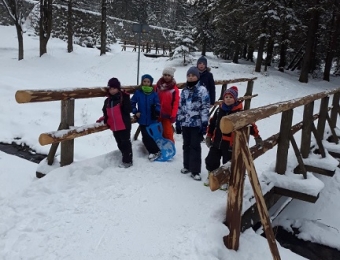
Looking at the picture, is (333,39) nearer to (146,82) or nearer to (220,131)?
(146,82)

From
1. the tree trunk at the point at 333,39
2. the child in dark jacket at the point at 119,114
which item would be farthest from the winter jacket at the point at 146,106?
the tree trunk at the point at 333,39

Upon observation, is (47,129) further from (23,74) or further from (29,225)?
(23,74)

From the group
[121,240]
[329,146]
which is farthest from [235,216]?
[329,146]

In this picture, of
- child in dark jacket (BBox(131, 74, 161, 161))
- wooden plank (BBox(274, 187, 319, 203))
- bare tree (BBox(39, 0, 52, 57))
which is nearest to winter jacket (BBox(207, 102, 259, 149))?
wooden plank (BBox(274, 187, 319, 203))

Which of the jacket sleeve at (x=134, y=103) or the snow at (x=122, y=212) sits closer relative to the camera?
the snow at (x=122, y=212)

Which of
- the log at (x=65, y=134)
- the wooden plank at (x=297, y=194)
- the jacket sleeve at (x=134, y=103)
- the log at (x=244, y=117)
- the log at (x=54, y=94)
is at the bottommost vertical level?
the wooden plank at (x=297, y=194)

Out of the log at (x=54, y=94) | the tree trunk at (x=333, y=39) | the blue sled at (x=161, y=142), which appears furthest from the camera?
the tree trunk at (x=333, y=39)

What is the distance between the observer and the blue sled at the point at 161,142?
5738 mm

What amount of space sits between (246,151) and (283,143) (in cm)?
226

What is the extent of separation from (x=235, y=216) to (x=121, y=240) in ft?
3.87

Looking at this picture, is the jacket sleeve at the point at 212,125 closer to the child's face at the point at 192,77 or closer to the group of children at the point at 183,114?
the group of children at the point at 183,114

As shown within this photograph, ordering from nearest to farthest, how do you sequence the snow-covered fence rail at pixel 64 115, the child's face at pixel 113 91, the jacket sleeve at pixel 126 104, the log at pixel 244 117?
the log at pixel 244 117 < the snow-covered fence rail at pixel 64 115 < the child's face at pixel 113 91 < the jacket sleeve at pixel 126 104

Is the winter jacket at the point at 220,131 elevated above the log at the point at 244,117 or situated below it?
below

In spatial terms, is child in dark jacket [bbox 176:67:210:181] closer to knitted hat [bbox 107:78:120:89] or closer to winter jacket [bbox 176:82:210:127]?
winter jacket [bbox 176:82:210:127]
